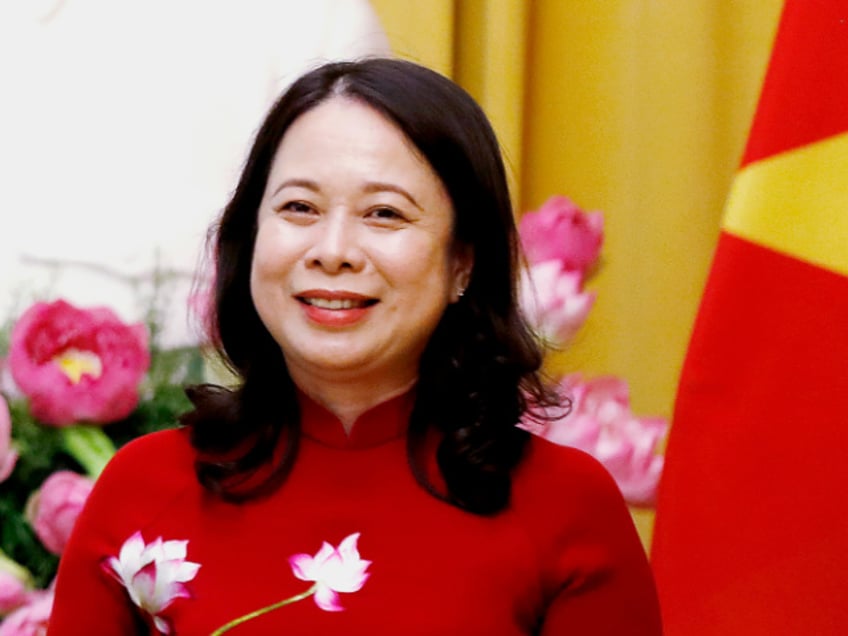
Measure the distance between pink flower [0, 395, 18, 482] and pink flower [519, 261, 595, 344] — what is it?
460 millimetres

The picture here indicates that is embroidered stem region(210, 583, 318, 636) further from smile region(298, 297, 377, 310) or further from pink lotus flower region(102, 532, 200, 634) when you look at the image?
smile region(298, 297, 377, 310)

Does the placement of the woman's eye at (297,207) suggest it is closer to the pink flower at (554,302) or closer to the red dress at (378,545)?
the red dress at (378,545)

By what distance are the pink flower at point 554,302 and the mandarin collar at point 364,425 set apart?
20 cm

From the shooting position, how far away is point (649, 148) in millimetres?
1583

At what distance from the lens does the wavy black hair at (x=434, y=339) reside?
3.23 feet

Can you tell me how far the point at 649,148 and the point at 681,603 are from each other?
55 cm

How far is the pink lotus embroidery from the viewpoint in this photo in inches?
37.1

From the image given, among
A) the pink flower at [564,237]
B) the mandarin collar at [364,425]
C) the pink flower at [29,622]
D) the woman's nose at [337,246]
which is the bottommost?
the pink flower at [29,622]

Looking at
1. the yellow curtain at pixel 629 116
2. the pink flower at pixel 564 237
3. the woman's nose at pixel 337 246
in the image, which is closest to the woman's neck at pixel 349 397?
the woman's nose at pixel 337 246

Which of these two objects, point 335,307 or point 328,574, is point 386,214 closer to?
point 335,307

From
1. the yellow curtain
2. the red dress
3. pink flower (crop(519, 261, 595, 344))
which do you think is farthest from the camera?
the yellow curtain

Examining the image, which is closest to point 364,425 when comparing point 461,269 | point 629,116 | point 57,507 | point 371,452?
point 371,452

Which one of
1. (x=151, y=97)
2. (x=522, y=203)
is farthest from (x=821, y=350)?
(x=151, y=97)

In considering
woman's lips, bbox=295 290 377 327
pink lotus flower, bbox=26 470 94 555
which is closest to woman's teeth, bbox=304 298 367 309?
woman's lips, bbox=295 290 377 327
